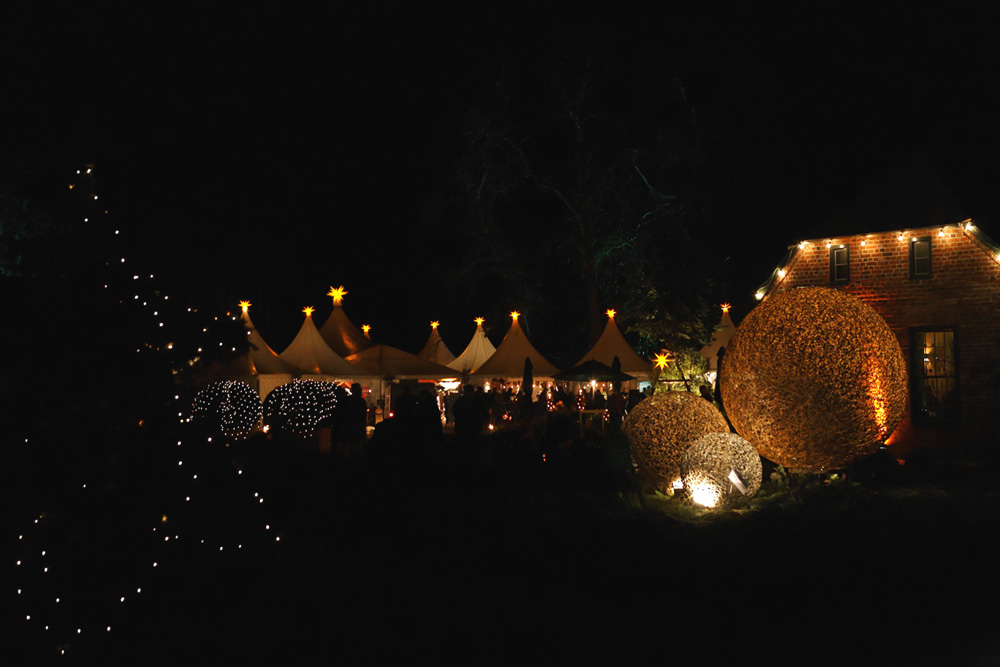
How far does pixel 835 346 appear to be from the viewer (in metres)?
10.9

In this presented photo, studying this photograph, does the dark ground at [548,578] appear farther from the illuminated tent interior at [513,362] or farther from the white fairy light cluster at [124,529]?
the illuminated tent interior at [513,362]

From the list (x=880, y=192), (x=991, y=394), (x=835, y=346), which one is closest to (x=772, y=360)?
(x=835, y=346)

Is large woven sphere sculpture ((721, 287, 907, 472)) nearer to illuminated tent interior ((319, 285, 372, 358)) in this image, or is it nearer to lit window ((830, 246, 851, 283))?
lit window ((830, 246, 851, 283))

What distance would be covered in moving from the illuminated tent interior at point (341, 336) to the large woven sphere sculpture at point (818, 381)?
697 inches

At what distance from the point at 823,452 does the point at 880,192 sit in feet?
23.4

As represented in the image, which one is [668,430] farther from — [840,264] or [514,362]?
[514,362]

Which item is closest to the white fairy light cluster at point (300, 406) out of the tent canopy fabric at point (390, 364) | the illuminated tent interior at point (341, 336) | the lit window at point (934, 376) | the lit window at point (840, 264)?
the tent canopy fabric at point (390, 364)

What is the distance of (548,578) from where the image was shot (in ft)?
26.6

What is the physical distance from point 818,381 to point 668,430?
2.03 metres

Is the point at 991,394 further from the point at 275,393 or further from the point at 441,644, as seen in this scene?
the point at 275,393

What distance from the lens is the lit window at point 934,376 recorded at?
49.5 feet

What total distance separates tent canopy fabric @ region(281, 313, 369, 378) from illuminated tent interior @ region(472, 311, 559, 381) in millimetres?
4109

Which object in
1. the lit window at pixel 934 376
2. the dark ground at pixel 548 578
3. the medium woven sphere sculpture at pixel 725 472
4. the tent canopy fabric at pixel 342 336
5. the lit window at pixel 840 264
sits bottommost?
the dark ground at pixel 548 578

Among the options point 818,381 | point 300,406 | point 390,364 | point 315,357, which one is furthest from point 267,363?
point 818,381
